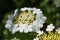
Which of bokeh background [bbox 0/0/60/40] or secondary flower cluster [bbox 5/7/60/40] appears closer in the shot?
secondary flower cluster [bbox 5/7/60/40]

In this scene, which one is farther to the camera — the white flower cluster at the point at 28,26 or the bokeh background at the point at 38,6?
the bokeh background at the point at 38,6

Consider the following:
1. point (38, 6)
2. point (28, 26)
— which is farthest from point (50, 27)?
point (38, 6)

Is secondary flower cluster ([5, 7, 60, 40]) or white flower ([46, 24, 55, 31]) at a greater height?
secondary flower cluster ([5, 7, 60, 40])

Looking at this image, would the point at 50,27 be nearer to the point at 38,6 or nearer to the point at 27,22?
the point at 27,22

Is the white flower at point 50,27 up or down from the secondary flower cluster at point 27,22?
down

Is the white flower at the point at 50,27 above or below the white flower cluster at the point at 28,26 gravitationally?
below

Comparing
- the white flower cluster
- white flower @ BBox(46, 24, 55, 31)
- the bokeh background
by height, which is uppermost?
the bokeh background

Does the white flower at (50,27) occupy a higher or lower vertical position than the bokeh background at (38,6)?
lower

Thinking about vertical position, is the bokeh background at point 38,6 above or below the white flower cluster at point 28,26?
above

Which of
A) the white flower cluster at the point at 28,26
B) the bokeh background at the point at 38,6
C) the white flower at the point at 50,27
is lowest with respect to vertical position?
the white flower at the point at 50,27

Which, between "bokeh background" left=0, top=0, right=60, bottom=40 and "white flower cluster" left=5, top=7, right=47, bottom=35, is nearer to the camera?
"white flower cluster" left=5, top=7, right=47, bottom=35

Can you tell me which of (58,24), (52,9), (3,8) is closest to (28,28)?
(58,24)
